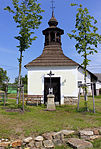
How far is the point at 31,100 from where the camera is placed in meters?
13.1

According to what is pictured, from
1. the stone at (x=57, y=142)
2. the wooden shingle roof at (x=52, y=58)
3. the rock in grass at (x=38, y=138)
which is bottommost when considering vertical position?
the stone at (x=57, y=142)

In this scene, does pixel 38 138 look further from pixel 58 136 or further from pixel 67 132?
pixel 67 132

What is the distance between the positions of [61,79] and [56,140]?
904 cm

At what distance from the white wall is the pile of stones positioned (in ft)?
26.5

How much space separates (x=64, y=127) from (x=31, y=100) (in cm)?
784

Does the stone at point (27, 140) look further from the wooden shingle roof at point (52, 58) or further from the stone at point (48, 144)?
the wooden shingle roof at point (52, 58)

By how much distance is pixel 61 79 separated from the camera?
1348 cm

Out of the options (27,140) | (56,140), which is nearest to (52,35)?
(56,140)

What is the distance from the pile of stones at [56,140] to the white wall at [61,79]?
26.5ft

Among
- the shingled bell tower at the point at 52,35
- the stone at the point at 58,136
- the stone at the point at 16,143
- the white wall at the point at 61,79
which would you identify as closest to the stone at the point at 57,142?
the stone at the point at 58,136

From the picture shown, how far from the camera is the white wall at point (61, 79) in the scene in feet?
43.6

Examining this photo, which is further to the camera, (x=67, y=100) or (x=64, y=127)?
→ (x=67, y=100)

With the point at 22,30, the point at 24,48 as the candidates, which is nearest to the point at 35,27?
the point at 22,30

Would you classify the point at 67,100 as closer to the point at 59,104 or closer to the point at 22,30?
the point at 59,104
